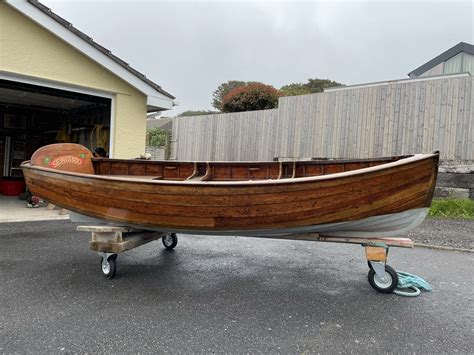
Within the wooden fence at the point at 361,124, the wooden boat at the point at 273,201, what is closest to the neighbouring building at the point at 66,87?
the wooden fence at the point at 361,124

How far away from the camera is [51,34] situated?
22.6ft

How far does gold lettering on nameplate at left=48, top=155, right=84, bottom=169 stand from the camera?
13.9 feet

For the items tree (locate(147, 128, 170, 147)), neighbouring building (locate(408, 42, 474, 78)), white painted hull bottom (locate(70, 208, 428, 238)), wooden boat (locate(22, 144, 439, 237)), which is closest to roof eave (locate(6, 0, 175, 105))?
wooden boat (locate(22, 144, 439, 237))

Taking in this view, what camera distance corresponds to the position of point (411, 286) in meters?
3.58

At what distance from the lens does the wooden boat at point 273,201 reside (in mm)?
3061

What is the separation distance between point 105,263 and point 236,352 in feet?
6.56

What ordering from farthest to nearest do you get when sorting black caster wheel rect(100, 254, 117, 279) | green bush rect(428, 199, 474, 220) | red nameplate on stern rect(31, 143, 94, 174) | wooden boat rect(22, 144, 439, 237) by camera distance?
green bush rect(428, 199, 474, 220)
red nameplate on stern rect(31, 143, 94, 174)
black caster wheel rect(100, 254, 117, 279)
wooden boat rect(22, 144, 439, 237)

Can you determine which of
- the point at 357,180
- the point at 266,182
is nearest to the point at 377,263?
A: the point at 357,180

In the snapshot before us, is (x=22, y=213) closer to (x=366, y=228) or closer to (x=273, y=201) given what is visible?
(x=273, y=201)

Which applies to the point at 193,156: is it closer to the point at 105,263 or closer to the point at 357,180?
the point at 105,263

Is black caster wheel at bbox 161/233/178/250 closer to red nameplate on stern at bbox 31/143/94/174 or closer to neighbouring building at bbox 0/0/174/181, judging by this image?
red nameplate on stern at bbox 31/143/94/174

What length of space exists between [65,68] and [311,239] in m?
6.26

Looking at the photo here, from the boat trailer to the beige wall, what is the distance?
4559 mm

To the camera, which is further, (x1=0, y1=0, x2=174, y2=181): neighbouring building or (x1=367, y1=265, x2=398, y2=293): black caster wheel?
(x1=0, y1=0, x2=174, y2=181): neighbouring building
